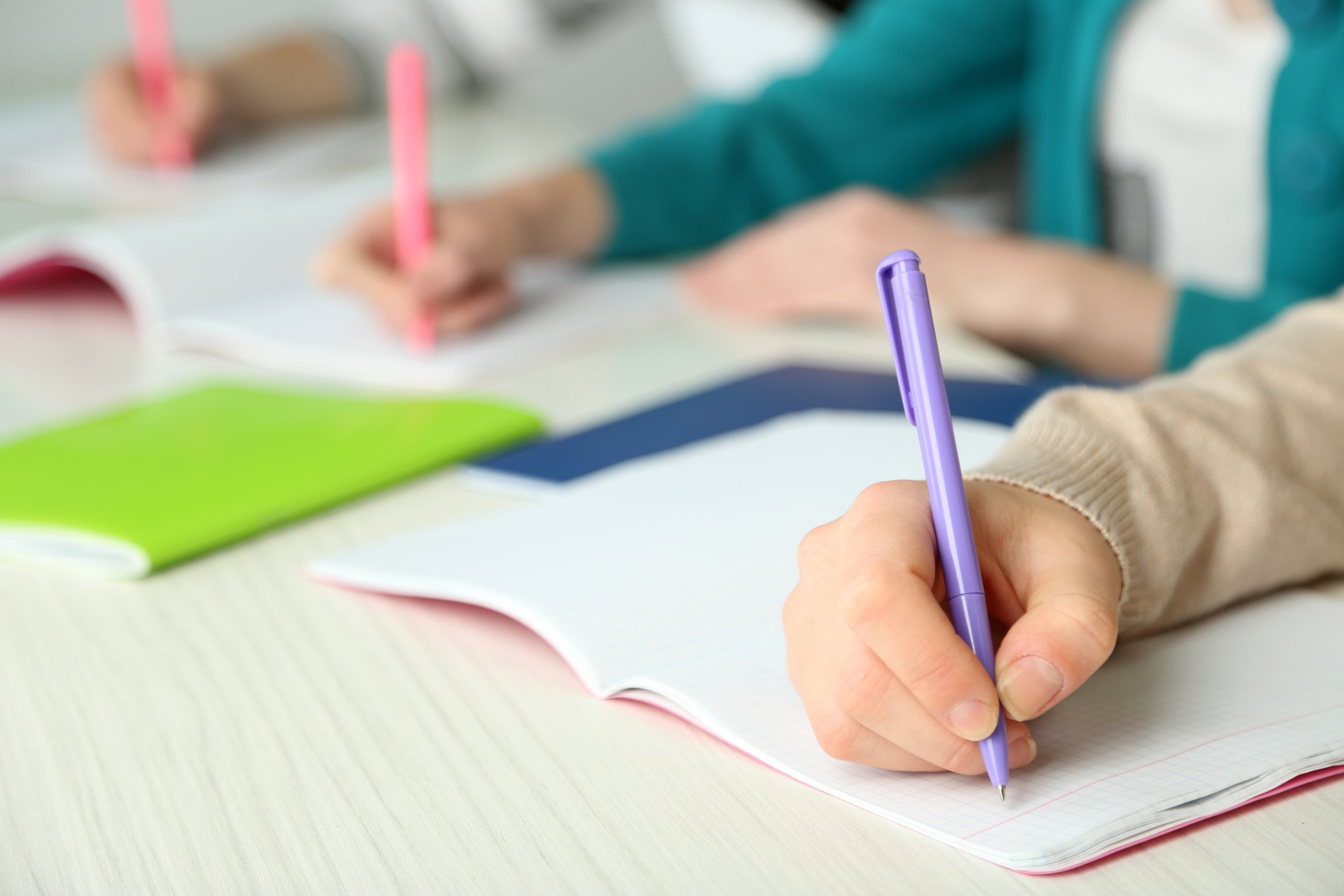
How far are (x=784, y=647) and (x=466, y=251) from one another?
18.4 inches

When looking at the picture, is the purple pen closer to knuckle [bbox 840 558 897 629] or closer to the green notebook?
knuckle [bbox 840 558 897 629]

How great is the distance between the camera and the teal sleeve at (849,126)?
1016 millimetres

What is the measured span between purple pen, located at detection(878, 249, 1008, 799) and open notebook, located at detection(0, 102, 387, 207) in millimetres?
971

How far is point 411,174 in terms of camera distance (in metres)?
0.79

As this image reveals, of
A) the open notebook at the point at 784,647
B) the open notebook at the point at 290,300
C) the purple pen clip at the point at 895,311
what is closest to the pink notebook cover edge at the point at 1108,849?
the open notebook at the point at 784,647

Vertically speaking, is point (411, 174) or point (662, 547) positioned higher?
point (411, 174)

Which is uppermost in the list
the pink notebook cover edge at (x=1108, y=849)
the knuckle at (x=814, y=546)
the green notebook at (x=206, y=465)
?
the knuckle at (x=814, y=546)

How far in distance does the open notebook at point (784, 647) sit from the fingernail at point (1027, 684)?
26 mm

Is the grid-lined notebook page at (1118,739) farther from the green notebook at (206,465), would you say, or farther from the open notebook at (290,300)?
the open notebook at (290,300)

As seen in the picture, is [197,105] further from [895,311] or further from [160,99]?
[895,311]

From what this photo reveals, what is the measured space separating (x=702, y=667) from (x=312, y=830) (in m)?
0.13

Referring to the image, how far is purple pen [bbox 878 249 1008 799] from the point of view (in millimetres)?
340

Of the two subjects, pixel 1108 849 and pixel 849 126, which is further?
pixel 849 126

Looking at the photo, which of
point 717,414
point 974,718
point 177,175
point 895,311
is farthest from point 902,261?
point 177,175
